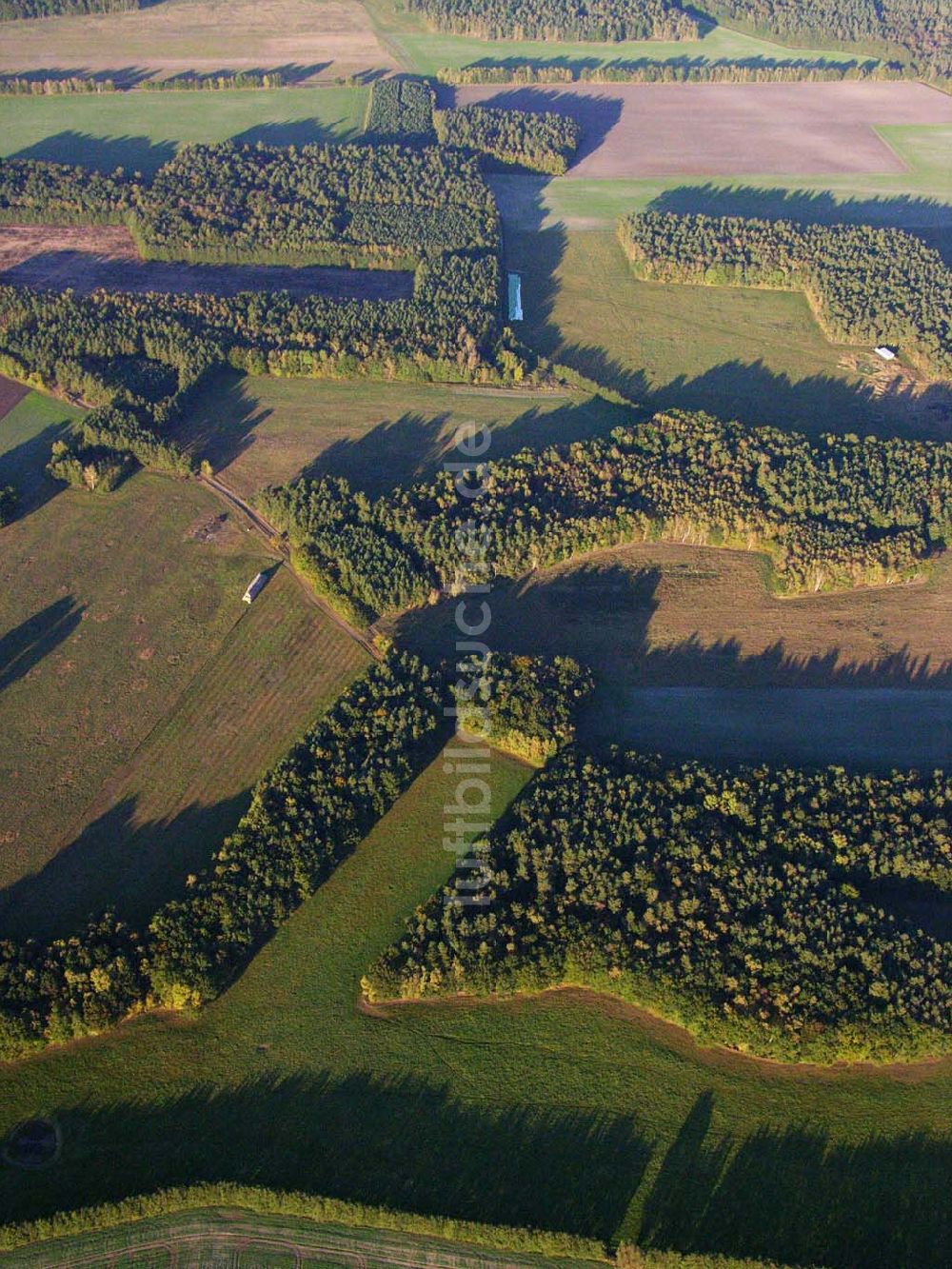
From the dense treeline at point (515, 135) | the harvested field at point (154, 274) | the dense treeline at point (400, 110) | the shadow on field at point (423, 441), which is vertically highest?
the dense treeline at point (400, 110)

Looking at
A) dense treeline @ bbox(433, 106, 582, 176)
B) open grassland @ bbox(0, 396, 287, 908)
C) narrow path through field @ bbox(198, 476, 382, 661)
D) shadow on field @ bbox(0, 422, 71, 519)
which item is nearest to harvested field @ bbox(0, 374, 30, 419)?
open grassland @ bbox(0, 396, 287, 908)

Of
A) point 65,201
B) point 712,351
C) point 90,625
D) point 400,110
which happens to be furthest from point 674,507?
point 400,110

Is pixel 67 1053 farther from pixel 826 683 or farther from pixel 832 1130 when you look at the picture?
pixel 826 683

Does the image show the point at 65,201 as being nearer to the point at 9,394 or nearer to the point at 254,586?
the point at 9,394

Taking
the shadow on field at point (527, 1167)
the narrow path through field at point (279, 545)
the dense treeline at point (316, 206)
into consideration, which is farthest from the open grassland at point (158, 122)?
the shadow on field at point (527, 1167)

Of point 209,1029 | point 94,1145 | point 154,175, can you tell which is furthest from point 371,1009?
point 154,175

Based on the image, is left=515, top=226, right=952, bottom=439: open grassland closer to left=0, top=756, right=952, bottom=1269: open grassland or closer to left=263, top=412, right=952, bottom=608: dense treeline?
left=263, top=412, right=952, bottom=608: dense treeline

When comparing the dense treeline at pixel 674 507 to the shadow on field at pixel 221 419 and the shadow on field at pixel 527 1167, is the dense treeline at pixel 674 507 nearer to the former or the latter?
the shadow on field at pixel 221 419
